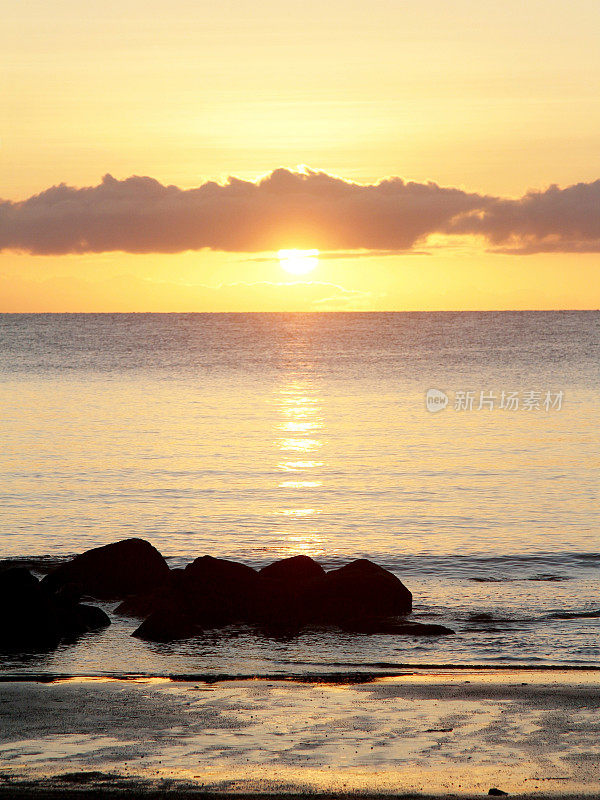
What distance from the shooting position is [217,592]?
17.9 meters

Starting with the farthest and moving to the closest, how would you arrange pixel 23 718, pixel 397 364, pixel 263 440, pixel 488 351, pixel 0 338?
1. pixel 0 338
2. pixel 488 351
3. pixel 397 364
4. pixel 263 440
5. pixel 23 718

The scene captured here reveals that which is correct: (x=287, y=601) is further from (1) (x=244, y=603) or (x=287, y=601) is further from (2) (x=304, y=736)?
(2) (x=304, y=736)

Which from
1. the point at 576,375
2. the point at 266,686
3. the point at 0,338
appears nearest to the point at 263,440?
the point at 266,686

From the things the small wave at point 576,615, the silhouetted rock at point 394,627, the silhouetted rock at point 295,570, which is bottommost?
the small wave at point 576,615

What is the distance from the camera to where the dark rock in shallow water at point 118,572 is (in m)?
19.8

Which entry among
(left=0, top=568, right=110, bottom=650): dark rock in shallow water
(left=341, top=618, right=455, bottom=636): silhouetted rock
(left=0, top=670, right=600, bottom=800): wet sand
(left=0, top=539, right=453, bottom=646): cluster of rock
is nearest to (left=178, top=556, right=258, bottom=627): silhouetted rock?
(left=0, top=539, right=453, bottom=646): cluster of rock

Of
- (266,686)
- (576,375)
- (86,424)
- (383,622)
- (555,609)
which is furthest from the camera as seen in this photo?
(576,375)

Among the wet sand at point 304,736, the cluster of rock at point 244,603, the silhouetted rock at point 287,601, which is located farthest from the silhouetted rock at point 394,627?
the wet sand at point 304,736

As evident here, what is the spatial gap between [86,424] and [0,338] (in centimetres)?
13272

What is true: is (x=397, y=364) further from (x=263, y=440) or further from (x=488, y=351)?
(x=263, y=440)

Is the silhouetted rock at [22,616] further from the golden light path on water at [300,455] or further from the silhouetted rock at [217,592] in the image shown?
the golden light path on water at [300,455]

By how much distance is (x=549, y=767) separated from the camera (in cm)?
1029

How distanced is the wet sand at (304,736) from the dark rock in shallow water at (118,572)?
5.51 meters

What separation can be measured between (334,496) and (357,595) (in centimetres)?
1404
